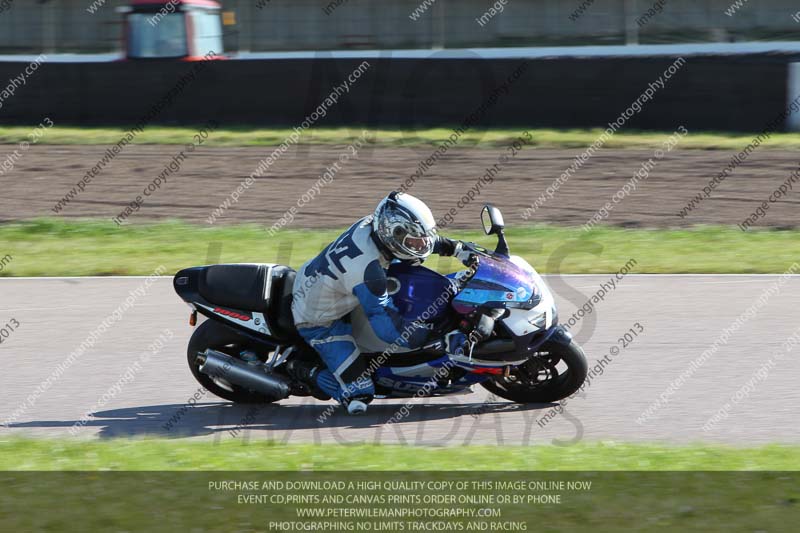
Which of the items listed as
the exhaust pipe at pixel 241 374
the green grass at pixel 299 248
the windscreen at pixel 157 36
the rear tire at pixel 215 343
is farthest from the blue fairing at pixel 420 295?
the windscreen at pixel 157 36

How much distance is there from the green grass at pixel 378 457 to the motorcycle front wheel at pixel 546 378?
89 centimetres

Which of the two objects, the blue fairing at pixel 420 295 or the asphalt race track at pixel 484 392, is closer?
the asphalt race track at pixel 484 392

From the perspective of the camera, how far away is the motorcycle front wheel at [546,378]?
7719 millimetres

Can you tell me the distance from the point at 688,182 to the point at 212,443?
12401 millimetres

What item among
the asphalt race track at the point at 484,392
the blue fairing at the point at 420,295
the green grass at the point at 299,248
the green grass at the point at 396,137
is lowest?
the green grass at the point at 396,137

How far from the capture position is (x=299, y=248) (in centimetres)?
1427

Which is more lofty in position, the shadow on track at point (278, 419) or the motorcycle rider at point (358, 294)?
the motorcycle rider at point (358, 294)

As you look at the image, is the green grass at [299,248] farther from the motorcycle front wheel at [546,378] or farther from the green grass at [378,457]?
the green grass at [378,457]

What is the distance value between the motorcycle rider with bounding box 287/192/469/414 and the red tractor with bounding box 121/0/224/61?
64.8 feet

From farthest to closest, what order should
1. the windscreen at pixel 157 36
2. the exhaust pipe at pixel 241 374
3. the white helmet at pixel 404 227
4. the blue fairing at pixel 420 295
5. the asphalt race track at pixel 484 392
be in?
the windscreen at pixel 157 36 → the exhaust pipe at pixel 241 374 → the blue fairing at pixel 420 295 → the asphalt race track at pixel 484 392 → the white helmet at pixel 404 227

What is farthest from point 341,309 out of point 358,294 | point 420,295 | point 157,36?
point 157,36

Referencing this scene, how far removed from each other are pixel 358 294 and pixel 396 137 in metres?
15.1
